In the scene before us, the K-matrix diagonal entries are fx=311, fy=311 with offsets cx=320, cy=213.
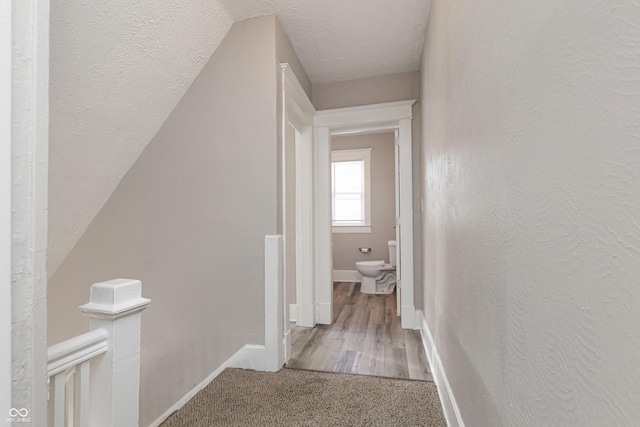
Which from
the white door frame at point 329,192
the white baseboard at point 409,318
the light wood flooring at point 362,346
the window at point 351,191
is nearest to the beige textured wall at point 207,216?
the light wood flooring at point 362,346

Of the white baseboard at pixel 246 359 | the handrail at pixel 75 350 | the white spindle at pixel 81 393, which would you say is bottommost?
the white baseboard at pixel 246 359

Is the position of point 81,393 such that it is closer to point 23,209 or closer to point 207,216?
point 23,209

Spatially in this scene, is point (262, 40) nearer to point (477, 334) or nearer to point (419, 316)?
point (477, 334)

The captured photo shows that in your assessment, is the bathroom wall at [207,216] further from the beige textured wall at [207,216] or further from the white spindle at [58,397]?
the white spindle at [58,397]

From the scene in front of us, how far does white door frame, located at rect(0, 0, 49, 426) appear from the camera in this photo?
694 millimetres

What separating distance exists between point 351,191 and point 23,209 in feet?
16.2

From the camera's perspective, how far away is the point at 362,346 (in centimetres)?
266

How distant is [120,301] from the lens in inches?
39.3

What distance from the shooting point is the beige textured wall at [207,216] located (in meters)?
2.13

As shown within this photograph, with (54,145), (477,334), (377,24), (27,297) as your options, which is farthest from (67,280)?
(377,24)

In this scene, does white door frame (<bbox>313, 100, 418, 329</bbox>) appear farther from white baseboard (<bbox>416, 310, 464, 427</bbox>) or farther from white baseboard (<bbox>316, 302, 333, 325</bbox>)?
white baseboard (<bbox>416, 310, 464, 427</bbox>)

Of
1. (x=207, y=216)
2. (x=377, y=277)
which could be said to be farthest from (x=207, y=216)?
(x=377, y=277)

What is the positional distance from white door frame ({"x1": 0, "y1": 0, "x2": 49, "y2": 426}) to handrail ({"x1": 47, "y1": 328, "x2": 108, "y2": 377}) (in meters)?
0.11

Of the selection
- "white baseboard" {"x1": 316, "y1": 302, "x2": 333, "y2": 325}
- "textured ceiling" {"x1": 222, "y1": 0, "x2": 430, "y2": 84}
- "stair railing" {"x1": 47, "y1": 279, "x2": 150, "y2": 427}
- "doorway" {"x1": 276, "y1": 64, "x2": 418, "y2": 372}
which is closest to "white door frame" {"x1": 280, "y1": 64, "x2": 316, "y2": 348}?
"doorway" {"x1": 276, "y1": 64, "x2": 418, "y2": 372}
